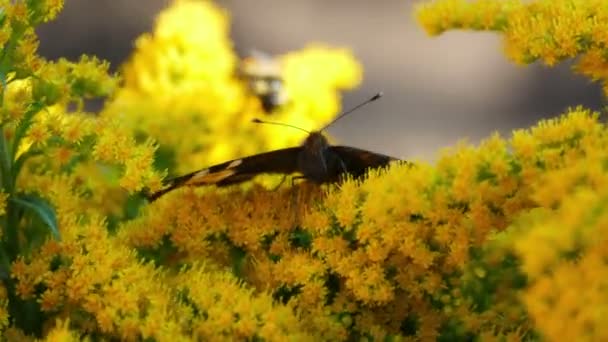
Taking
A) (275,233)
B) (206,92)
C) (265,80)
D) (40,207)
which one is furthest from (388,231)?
(265,80)

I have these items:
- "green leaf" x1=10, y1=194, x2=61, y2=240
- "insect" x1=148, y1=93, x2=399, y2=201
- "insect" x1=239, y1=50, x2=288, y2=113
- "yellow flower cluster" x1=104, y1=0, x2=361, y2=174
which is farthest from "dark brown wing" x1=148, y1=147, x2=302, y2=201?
"insect" x1=239, y1=50, x2=288, y2=113

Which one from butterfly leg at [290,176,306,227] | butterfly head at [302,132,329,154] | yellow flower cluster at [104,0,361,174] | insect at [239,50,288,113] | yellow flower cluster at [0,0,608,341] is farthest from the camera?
insect at [239,50,288,113]

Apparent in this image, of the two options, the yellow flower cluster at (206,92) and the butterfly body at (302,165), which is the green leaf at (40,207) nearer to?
the butterfly body at (302,165)

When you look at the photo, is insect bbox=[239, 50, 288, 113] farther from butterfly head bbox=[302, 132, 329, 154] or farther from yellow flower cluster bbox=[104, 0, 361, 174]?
butterfly head bbox=[302, 132, 329, 154]

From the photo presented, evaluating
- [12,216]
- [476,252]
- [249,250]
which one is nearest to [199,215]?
[249,250]

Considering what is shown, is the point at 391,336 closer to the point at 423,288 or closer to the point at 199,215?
the point at 423,288

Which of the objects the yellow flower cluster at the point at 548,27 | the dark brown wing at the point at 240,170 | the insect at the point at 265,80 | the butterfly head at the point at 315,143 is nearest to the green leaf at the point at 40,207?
the dark brown wing at the point at 240,170

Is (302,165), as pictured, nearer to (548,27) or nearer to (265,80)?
(548,27)
